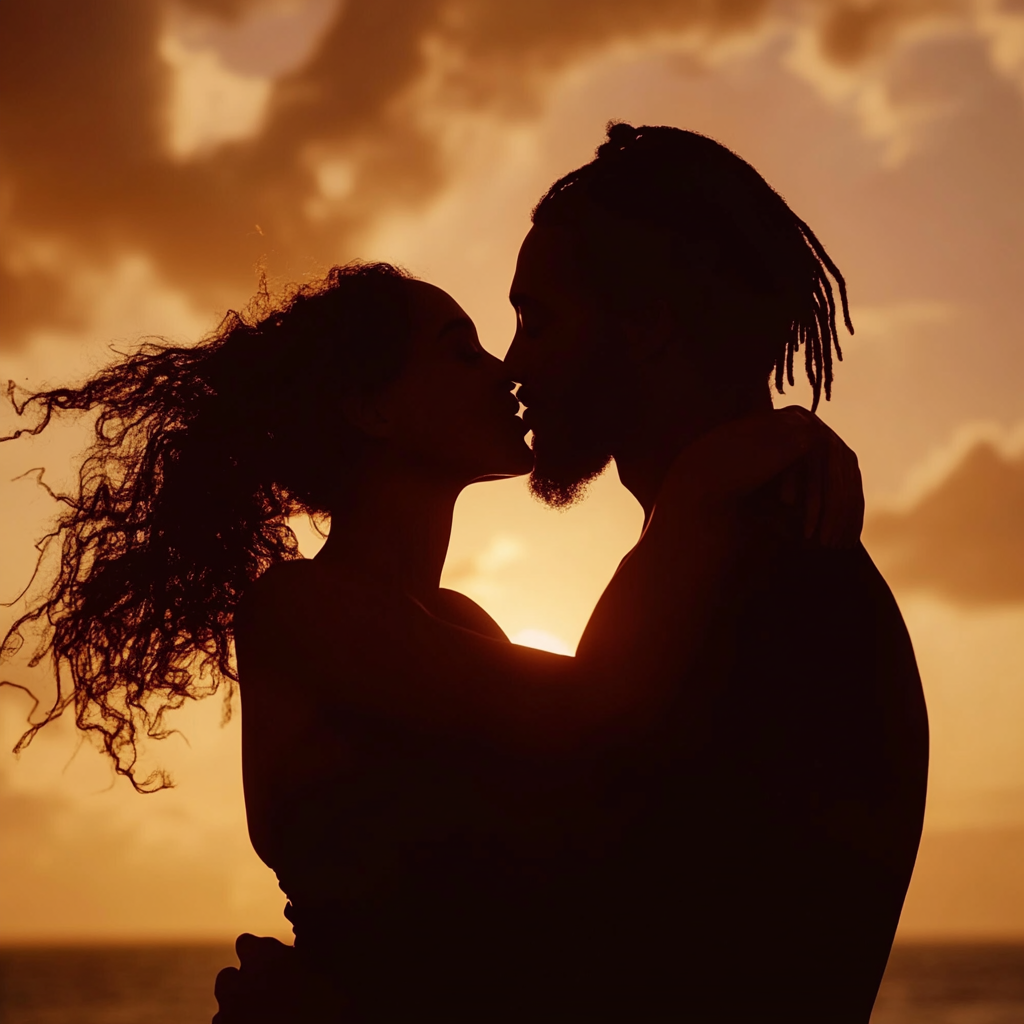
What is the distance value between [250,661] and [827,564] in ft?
5.20

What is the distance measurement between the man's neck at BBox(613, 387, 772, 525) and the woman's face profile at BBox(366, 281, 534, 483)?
519mm

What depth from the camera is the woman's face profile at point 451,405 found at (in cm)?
414

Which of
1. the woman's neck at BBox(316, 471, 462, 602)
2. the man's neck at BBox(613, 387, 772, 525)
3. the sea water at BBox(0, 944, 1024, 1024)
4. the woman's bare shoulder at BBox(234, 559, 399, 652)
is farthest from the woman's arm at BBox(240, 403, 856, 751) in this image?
the sea water at BBox(0, 944, 1024, 1024)

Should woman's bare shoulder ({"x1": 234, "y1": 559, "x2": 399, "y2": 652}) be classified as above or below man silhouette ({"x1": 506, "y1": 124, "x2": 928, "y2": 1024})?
above

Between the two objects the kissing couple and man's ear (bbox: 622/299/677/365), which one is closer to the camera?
the kissing couple

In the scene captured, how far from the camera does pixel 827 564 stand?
318 cm

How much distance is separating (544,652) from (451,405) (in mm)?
1114

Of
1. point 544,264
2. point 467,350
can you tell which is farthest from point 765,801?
point 467,350

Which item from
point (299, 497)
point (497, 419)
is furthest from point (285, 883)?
point (497, 419)

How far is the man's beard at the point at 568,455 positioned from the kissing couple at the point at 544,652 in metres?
0.02

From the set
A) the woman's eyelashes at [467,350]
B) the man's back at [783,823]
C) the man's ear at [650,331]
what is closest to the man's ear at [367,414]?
the woman's eyelashes at [467,350]

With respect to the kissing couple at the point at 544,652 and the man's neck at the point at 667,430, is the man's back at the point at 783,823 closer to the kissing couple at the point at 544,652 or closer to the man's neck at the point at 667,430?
the kissing couple at the point at 544,652

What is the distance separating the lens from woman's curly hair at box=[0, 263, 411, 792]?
420 cm

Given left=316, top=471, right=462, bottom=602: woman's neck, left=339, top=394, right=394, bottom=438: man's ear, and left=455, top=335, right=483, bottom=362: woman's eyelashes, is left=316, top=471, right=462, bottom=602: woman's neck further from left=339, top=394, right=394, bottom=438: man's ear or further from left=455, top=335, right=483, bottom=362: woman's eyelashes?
left=455, top=335, right=483, bottom=362: woman's eyelashes
